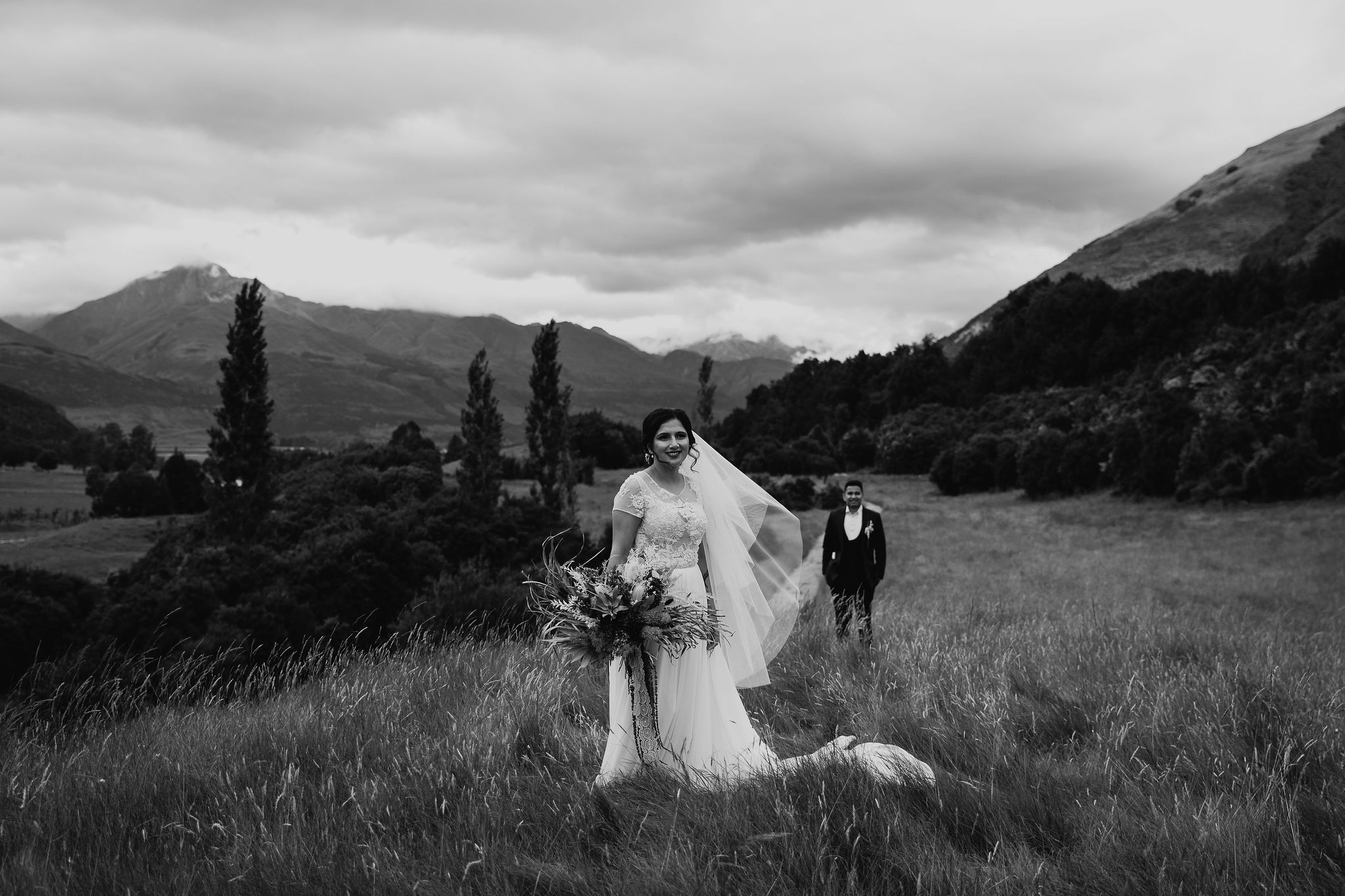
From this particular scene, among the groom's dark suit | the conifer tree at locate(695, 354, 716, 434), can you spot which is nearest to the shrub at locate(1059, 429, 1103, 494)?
the conifer tree at locate(695, 354, 716, 434)

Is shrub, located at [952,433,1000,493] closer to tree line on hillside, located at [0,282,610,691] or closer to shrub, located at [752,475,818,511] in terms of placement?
shrub, located at [752,475,818,511]

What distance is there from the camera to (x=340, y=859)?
366 centimetres

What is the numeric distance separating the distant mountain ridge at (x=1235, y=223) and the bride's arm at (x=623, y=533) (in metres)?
95.0

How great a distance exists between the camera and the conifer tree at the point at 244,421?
49750 millimetres

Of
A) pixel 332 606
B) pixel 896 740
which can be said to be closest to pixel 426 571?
pixel 332 606

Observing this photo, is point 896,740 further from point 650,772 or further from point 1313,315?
point 1313,315

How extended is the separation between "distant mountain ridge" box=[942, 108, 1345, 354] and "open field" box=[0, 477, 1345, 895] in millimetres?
93289

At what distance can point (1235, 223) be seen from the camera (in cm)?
10975

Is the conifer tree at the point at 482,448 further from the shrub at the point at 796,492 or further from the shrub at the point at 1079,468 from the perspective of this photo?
the shrub at the point at 1079,468

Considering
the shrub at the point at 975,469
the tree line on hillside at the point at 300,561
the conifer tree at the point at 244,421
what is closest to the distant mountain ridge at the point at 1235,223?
the shrub at the point at 975,469

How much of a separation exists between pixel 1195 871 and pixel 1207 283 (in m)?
79.9

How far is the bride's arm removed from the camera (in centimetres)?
530

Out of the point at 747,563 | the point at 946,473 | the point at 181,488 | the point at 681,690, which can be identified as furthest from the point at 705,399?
the point at 681,690

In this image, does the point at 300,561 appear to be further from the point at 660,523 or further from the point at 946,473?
the point at 946,473
